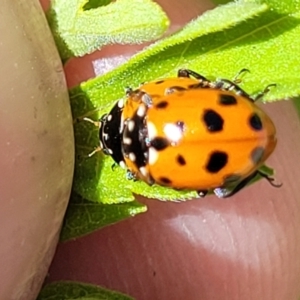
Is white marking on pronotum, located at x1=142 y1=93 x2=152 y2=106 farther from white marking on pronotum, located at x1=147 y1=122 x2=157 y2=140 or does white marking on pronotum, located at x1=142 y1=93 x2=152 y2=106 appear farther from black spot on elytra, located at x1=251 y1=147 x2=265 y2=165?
black spot on elytra, located at x1=251 y1=147 x2=265 y2=165

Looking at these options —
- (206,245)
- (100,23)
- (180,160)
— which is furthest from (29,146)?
(206,245)

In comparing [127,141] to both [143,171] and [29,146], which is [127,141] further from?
[29,146]

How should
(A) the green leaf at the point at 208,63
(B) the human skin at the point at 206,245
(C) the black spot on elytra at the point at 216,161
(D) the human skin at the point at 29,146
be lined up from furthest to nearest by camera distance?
(B) the human skin at the point at 206,245
(C) the black spot on elytra at the point at 216,161
(A) the green leaf at the point at 208,63
(D) the human skin at the point at 29,146

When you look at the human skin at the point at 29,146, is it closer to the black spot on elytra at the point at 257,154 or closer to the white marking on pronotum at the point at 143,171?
the white marking on pronotum at the point at 143,171

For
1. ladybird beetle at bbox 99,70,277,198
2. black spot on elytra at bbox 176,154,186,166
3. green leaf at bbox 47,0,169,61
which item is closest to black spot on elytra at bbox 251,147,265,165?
ladybird beetle at bbox 99,70,277,198

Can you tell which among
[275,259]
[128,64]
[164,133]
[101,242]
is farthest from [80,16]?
[275,259]

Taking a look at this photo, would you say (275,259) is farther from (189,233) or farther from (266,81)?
(266,81)

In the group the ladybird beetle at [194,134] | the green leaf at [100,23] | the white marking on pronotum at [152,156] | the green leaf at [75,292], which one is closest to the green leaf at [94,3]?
the green leaf at [100,23]
